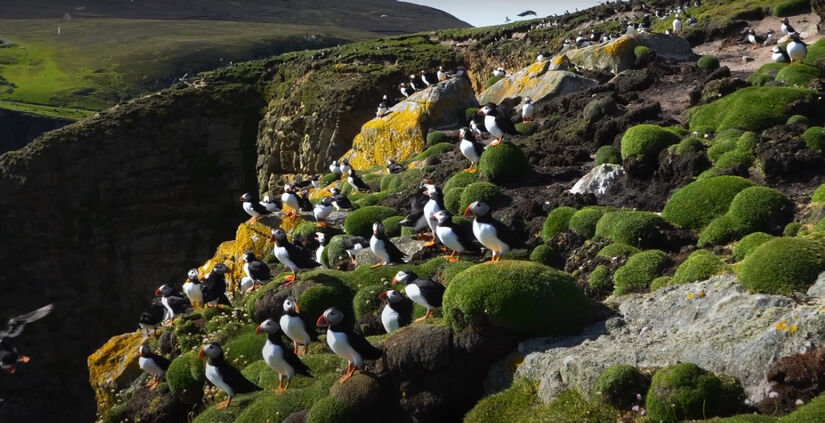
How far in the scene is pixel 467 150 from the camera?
22375 millimetres

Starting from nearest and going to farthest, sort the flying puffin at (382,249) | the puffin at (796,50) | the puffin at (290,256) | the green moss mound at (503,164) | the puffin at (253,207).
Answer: the flying puffin at (382,249) → the puffin at (290,256) → the green moss mound at (503,164) → the puffin at (253,207) → the puffin at (796,50)

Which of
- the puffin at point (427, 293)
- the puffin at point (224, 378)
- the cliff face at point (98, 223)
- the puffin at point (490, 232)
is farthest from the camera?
the cliff face at point (98, 223)

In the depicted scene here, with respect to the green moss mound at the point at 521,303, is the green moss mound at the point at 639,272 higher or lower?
lower

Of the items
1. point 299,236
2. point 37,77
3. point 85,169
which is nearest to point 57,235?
point 85,169

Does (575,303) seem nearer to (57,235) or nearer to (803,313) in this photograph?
(803,313)

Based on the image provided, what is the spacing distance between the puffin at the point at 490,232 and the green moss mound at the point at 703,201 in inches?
145

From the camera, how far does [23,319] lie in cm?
1700

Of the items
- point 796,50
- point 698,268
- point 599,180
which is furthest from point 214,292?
point 796,50

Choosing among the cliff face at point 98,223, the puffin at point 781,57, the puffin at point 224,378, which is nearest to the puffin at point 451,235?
the puffin at point 224,378

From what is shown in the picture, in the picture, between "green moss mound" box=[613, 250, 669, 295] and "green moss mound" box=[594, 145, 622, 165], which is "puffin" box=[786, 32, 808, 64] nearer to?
"green moss mound" box=[594, 145, 622, 165]

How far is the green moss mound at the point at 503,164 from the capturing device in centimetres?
2112

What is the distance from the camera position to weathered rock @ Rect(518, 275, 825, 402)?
8.65 m

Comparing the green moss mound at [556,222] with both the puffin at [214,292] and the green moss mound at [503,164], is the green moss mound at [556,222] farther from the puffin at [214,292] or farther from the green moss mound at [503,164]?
the puffin at [214,292]

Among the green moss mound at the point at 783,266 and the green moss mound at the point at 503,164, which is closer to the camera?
the green moss mound at the point at 783,266
